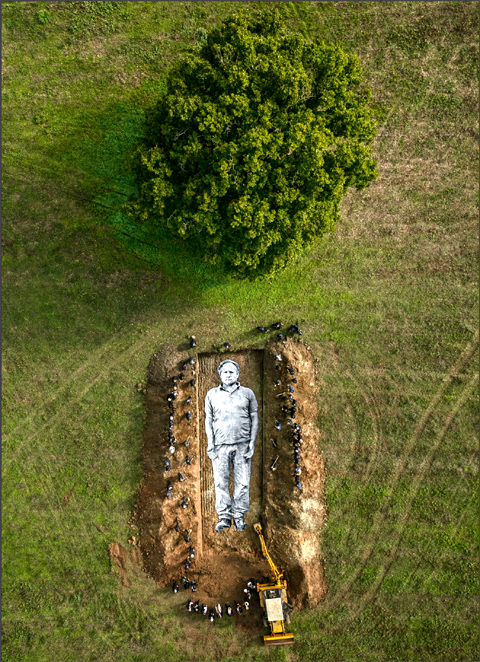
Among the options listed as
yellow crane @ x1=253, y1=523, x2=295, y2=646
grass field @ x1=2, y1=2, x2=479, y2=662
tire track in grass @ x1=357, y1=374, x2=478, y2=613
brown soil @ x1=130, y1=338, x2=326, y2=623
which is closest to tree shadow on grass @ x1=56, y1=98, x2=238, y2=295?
grass field @ x1=2, y1=2, x2=479, y2=662

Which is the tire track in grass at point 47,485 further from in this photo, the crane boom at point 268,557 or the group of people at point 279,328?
the crane boom at point 268,557

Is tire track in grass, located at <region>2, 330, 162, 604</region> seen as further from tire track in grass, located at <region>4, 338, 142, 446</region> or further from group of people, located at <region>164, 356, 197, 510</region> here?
group of people, located at <region>164, 356, 197, 510</region>

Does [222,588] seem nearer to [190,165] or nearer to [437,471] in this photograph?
[437,471]

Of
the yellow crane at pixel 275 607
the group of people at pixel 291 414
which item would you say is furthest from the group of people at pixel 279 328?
the yellow crane at pixel 275 607

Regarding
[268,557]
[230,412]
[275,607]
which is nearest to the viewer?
[275,607]

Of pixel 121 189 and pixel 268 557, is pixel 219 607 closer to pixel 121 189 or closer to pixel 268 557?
pixel 268 557

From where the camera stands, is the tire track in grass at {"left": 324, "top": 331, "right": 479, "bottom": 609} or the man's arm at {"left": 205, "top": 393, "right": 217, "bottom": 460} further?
the man's arm at {"left": 205, "top": 393, "right": 217, "bottom": 460}

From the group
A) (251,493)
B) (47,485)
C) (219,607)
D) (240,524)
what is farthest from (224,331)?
(219,607)
